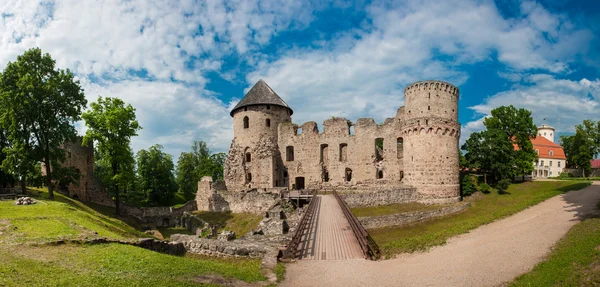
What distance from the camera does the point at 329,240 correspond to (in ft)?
45.0

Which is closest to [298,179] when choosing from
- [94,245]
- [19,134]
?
[19,134]

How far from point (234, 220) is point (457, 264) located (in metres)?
22.2

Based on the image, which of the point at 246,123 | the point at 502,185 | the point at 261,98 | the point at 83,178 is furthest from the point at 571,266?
the point at 83,178

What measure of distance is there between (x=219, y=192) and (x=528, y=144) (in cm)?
3502

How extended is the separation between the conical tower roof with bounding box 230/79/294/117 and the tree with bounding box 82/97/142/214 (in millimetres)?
13215

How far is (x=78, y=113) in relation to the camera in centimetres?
2284

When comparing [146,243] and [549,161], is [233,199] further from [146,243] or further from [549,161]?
[549,161]

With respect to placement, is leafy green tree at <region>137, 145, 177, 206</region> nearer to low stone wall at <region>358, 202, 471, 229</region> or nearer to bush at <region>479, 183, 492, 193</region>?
low stone wall at <region>358, 202, 471, 229</region>

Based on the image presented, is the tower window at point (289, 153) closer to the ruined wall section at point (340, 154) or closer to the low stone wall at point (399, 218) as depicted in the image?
the ruined wall section at point (340, 154)

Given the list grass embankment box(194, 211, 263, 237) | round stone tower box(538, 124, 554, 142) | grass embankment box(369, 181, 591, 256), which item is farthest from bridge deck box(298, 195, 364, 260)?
round stone tower box(538, 124, 554, 142)

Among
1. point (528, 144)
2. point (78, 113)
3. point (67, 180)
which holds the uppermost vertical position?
point (78, 113)

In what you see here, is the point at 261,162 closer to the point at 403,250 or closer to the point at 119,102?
the point at 119,102

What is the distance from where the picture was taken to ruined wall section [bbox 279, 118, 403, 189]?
31516mm

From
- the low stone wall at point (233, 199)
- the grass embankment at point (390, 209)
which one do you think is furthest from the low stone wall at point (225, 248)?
the low stone wall at point (233, 199)
